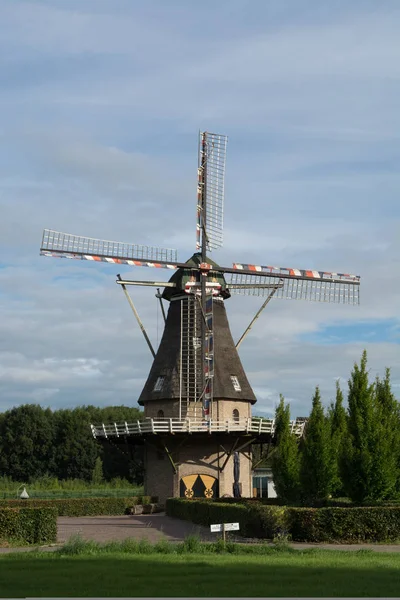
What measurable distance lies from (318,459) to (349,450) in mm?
3606

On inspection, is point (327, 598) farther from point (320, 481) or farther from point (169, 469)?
point (169, 469)

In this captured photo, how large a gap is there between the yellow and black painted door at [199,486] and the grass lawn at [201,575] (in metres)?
21.2

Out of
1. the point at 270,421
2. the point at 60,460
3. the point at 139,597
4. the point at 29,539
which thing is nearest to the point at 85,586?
the point at 139,597

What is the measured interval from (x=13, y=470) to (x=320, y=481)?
152 ft

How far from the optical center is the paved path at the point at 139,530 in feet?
68.1

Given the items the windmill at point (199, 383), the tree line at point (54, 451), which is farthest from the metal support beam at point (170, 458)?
the tree line at point (54, 451)

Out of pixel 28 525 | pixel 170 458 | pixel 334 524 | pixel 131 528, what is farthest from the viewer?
pixel 170 458

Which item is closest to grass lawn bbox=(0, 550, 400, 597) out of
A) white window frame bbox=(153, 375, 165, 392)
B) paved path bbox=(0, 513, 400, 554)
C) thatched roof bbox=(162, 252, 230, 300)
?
paved path bbox=(0, 513, 400, 554)

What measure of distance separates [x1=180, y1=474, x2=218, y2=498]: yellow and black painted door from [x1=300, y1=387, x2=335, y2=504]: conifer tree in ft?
33.7

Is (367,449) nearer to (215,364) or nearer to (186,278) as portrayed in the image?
(215,364)

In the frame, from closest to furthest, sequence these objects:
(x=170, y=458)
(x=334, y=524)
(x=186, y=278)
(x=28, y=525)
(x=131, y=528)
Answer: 1. (x=334, y=524)
2. (x=28, y=525)
3. (x=131, y=528)
4. (x=170, y=458)
5. (x=186, y=278)

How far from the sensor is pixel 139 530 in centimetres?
2850

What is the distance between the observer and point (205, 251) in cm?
4078

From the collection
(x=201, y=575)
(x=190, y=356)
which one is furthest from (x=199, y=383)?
(x=201, y=575)
